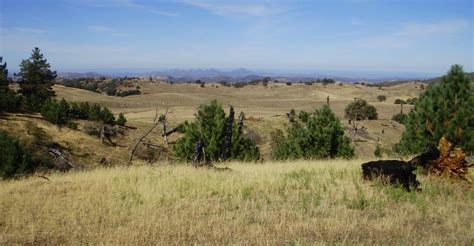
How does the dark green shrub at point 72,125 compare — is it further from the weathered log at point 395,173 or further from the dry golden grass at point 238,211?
the weathered log at point 395,173

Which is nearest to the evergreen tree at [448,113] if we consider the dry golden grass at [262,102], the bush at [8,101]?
the dry golden grass at [262,102]

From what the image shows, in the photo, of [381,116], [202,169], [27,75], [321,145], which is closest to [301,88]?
[381,116]

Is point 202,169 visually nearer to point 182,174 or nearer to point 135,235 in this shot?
point 182,174

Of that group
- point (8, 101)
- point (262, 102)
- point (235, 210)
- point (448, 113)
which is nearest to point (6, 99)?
point (8, 101)

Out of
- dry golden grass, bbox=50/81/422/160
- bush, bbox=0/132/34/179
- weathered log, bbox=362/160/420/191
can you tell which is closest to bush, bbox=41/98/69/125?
dry golden grass, bbox=50/81/422/160

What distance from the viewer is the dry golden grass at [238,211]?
19.5ft

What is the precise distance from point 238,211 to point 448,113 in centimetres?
1254

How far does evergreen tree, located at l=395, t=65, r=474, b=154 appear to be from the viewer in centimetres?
1677

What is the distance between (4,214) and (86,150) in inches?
1042

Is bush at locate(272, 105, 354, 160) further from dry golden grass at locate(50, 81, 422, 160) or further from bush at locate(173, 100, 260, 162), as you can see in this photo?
bush at locate(173, 100, 260, 162)

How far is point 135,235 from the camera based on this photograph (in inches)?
231

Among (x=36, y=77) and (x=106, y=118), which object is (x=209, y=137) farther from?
(x=36, y=77)

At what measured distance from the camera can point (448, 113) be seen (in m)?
17.0

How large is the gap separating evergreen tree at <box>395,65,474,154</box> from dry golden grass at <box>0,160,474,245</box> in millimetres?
7724
